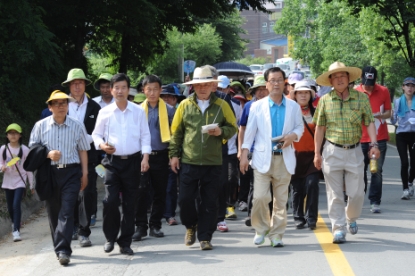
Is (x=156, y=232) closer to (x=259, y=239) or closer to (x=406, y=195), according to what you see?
(x=259, y=239)

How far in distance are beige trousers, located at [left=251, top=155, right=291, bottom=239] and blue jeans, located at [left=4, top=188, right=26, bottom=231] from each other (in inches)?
127

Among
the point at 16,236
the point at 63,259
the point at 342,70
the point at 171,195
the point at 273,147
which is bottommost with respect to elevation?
the point at 16,236

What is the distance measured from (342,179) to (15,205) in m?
4.18

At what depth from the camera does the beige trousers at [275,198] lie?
8.43 m

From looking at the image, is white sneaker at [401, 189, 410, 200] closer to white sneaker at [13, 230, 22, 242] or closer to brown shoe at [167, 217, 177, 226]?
brown shoe at [167, 217, 177, 226]

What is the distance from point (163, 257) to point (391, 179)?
929 centimetres


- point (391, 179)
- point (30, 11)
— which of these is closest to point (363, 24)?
point (391, 179)

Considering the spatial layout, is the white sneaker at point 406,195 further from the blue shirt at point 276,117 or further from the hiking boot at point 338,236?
the blue shirt at point 276,117

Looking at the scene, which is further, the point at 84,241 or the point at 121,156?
the point at 84,241

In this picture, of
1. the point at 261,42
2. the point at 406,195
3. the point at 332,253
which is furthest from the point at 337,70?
the point at 261,42

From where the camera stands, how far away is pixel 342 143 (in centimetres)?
860

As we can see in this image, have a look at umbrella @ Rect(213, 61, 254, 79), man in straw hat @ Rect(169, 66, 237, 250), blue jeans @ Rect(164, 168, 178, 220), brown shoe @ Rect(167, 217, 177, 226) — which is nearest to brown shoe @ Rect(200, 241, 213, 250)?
man in straw hat @ Rect(169, 66, 237, 250)

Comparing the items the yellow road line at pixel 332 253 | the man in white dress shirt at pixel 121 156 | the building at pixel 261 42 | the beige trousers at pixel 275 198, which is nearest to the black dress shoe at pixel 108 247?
the man in white dress shirt at pixel 121 156

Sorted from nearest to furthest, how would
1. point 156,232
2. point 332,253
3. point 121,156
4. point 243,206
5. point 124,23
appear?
point 332,253 < point 121,156 < point 156,232 < point 243,206 < point 124,23
